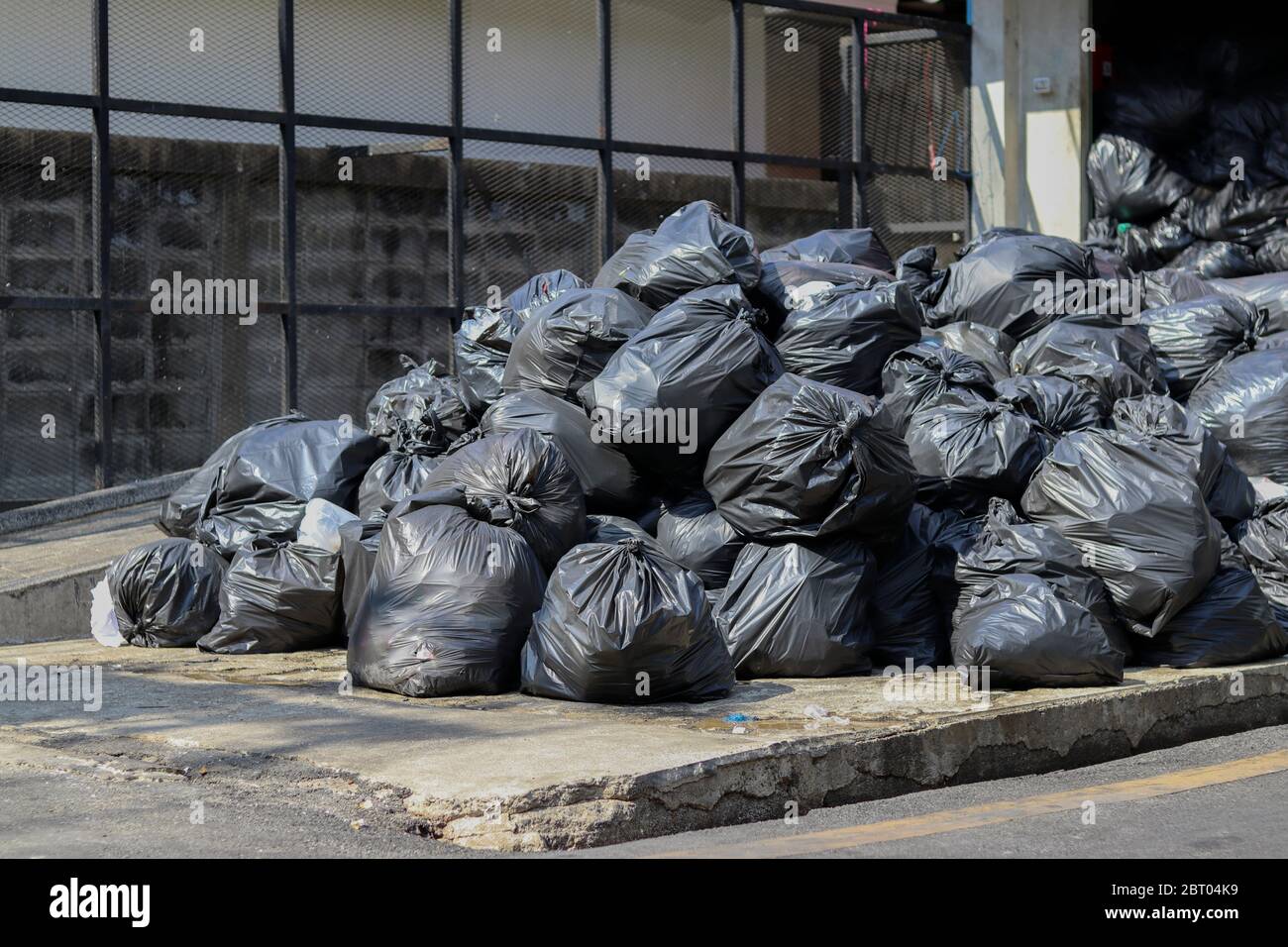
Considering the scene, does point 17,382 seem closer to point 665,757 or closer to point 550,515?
point 550,515

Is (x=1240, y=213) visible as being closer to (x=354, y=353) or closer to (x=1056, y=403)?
(x=1056, y=403)

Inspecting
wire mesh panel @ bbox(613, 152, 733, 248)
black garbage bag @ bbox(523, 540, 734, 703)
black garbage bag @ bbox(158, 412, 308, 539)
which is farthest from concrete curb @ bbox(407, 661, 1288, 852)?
wire mesh panel @ bbox(613, 152, 733, 248)

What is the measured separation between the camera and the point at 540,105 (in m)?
8.94

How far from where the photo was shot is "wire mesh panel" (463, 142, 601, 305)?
8.70 meters

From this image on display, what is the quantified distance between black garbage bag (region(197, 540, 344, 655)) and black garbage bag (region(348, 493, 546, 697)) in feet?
2.39

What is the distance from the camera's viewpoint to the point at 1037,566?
485 cm

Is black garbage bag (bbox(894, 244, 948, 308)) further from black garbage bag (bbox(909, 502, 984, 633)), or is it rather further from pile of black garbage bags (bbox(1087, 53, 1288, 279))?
pile of black garbage bags (bbox(1087, 53, 1288, 279))

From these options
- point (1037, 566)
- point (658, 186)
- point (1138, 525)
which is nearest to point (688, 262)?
point (1037, 566)

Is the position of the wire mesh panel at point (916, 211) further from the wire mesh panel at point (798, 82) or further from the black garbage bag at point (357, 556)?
the black garbage bag at point (357, 556)

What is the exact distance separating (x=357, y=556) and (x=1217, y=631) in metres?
2.93

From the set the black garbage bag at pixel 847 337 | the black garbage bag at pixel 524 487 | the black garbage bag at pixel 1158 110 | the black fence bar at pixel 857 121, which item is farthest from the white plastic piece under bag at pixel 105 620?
the black garbage bag at pixel 1158 110

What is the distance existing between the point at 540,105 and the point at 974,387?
13.3 feet

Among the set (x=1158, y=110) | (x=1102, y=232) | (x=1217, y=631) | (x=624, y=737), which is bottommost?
(x=624, y=737)

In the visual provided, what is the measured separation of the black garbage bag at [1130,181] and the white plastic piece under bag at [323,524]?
6.99 metres
